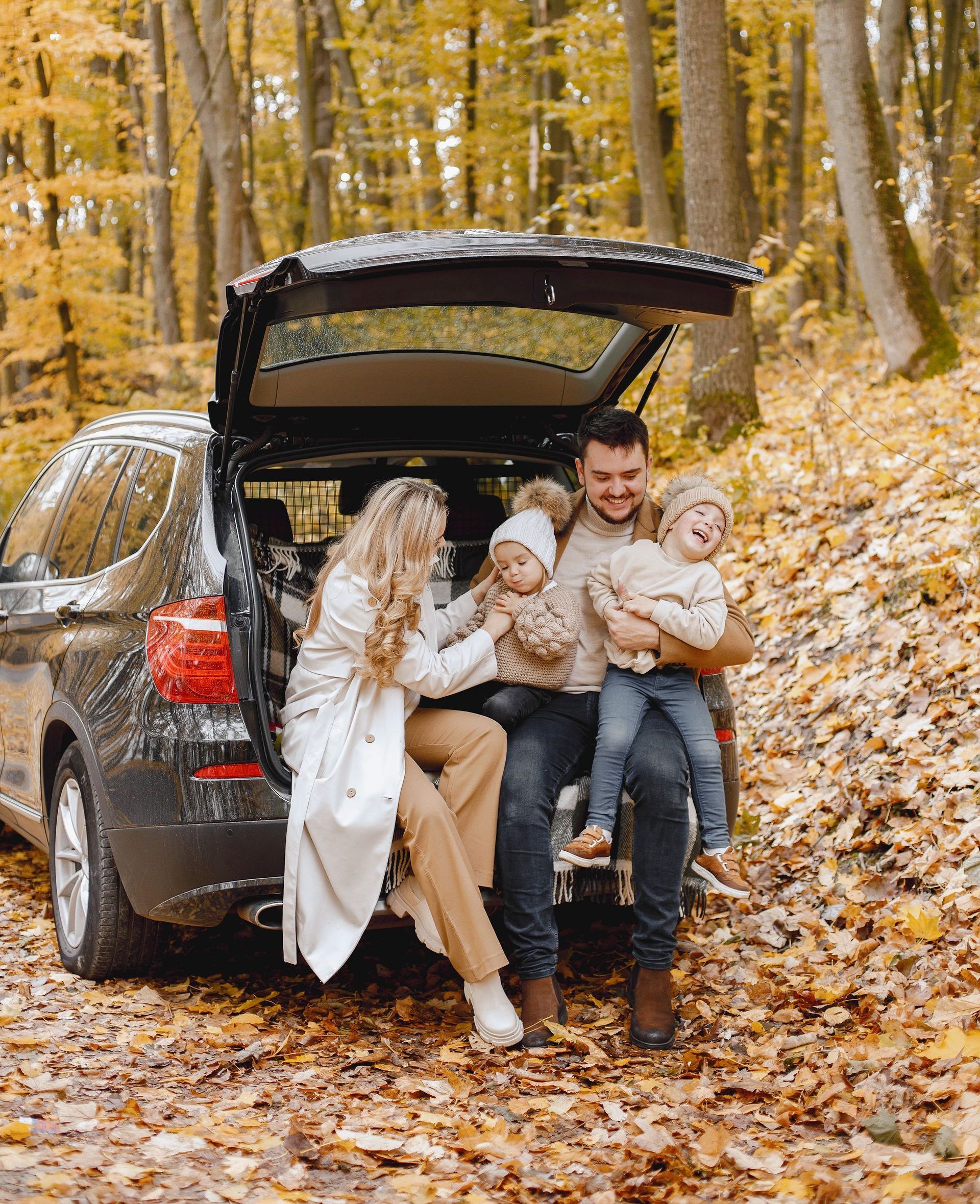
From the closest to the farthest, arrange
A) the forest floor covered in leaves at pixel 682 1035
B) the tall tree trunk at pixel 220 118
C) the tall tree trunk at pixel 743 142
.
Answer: the forest floor covered in leaves at pixel 682 1035
the tall tree trunk at pixel 220 118
the tall tree trunk at pixel 743 142

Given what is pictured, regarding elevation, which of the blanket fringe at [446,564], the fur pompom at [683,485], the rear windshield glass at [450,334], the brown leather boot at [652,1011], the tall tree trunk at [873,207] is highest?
the tall tree trunk at [873,207]

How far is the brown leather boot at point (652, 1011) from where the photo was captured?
3.58 metres

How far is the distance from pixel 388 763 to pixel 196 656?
0.65m

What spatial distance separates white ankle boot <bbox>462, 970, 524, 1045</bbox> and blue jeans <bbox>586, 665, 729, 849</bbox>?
0.58m

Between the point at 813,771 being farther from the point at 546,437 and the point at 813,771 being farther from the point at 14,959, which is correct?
the point at 14,959

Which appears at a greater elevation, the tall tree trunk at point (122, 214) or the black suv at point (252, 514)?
the tall tree trunk at point (122, 214)

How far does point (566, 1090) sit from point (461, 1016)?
0.70 m

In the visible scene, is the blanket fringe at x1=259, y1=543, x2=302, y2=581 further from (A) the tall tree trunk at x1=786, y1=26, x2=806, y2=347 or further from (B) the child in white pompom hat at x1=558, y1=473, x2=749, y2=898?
(A) the tall tree trunk at x1=786, y1=26, x2=806, y2=347

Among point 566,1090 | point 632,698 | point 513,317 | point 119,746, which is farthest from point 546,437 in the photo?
point 566,1090

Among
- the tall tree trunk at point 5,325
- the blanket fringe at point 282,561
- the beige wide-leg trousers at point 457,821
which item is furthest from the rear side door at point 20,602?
the tall tree trunk at point 5,325

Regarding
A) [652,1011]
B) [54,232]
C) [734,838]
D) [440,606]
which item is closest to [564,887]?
[652,1011]

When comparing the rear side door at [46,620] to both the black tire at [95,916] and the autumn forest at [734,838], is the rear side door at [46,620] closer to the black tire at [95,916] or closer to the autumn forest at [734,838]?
the black tire at [95,916]

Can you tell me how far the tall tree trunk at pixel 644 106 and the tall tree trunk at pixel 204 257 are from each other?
7912 mm

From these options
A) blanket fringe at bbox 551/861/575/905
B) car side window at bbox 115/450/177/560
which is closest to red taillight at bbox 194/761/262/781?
car side window at bbox 115/450/177/560
